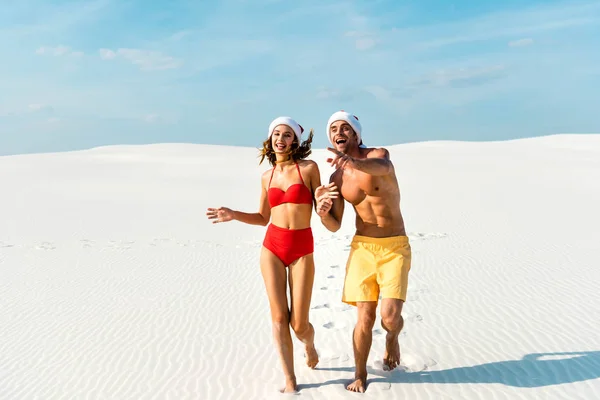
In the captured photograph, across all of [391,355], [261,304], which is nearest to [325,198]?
[391,355]

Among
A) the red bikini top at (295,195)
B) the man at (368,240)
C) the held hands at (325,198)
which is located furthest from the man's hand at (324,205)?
the red bikini top at (295,195)

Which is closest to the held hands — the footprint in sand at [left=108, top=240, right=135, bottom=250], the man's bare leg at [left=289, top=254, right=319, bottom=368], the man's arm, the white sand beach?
the man's arm

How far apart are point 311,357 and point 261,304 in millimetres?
3420

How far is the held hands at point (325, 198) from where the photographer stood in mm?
Answer: 4727

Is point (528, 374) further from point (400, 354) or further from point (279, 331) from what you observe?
point (279, 331)

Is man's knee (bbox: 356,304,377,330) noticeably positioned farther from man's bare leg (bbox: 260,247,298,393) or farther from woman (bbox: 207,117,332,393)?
man's bare leg (bbox: 260,247,298,393)

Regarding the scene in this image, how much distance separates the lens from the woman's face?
512cm

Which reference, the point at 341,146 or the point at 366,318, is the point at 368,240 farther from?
the point at 341,146

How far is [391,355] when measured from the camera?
5586mm

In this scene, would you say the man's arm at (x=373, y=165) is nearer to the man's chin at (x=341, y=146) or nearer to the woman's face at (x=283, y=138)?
the man's chin at (x=341, y=146)

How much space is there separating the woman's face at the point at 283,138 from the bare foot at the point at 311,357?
188cm

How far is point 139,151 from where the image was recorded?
152 feet

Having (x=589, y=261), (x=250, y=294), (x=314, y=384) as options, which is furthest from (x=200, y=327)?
(x=589, y=261)

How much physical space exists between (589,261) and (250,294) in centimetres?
632
